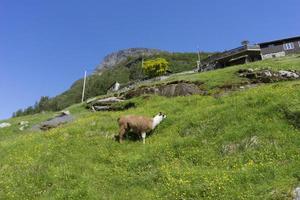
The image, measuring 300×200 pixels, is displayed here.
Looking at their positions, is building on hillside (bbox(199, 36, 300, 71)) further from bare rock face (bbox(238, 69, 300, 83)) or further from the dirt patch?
the dirt patch

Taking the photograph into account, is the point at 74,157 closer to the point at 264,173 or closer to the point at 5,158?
the point at 5,158

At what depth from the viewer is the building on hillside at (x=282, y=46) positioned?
88875 mm

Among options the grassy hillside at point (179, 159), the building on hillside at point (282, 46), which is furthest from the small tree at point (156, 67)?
the grassy hillside at point (179, 159)

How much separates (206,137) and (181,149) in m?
1.94

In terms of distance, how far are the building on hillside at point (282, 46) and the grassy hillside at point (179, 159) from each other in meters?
59.6

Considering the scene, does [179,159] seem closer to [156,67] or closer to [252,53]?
[252,53]

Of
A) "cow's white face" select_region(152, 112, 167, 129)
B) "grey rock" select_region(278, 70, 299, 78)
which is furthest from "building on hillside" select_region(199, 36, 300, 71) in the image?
"cow's white face" select_region(152, 112, 167, 129)

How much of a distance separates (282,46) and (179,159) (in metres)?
71.8

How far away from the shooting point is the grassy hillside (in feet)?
65.3

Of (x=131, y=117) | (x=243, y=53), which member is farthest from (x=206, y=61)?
(x=131, y=117)

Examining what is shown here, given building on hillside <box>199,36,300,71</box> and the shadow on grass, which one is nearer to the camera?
the shadow on grass

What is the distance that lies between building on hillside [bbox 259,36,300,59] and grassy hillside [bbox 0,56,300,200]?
2348 inches

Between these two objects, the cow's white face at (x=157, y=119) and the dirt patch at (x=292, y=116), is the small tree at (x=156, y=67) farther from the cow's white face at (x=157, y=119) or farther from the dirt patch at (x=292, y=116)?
the dirt patch at (x=292, y=116)

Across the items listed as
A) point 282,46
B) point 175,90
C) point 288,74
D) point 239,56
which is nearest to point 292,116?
point 288,74
